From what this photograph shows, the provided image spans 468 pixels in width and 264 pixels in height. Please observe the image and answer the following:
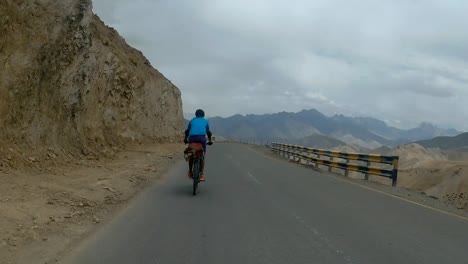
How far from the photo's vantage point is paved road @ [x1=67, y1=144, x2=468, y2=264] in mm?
6617

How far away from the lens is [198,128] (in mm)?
13180

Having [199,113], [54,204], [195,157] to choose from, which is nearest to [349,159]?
[199,113]

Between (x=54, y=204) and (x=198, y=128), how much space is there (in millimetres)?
4822

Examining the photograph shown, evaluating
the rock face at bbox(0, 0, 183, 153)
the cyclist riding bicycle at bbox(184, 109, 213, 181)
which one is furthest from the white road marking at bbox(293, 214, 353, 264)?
the rock face at bbox(0, 0, 183, 153)

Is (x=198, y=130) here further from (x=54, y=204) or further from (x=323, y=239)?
(x=323, y=239)

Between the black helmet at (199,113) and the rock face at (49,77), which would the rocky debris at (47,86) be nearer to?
the rock face at (49,77)

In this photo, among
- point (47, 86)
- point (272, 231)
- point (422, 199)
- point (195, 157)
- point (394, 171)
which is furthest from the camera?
point (394, 171)

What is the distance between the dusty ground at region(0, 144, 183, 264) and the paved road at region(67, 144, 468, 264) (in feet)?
1.60

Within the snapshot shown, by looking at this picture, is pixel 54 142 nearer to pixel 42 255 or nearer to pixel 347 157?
pixel 42 255

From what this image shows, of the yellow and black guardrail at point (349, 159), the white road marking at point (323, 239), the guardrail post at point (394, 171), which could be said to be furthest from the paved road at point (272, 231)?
the yellow and black guardrail at point (349, 159)

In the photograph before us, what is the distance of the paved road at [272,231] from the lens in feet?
21.7

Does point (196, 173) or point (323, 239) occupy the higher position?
point (196, 173)

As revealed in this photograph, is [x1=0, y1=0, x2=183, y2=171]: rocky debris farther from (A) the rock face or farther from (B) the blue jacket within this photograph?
(B) the blue jacket

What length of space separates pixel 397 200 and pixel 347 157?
30.3ft
